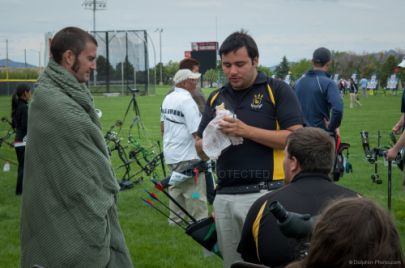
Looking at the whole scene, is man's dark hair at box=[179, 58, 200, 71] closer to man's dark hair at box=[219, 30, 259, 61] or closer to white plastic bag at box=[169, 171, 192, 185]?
white plastic bag at box=[169, 171, 192, 185]

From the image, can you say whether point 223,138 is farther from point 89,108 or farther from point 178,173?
point 178,173

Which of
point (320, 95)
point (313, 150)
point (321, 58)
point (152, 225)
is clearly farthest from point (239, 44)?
point (152, 225)

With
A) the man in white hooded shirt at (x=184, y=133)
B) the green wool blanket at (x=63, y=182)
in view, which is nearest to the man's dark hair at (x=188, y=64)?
the man in white hooded shirt at (x=184, y=133)

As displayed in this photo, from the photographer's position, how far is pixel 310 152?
3451 millimetres

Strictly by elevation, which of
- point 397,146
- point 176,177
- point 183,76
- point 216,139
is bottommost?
point 176,177

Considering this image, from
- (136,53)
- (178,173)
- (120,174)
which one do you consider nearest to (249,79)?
(178,173)

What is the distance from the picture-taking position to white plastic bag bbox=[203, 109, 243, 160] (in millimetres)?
4191

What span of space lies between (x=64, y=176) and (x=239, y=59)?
4.99ft

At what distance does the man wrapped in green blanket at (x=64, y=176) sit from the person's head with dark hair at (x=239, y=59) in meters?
1.10

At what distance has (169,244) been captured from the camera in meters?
7.46

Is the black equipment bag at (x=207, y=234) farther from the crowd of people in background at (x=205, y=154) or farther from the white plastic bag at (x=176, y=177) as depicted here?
the white plastic bag at (x=176, y=177)

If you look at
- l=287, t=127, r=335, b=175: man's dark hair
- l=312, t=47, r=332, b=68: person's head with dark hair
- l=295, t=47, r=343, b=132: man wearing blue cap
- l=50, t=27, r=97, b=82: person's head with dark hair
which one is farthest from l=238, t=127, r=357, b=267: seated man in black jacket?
l=312, t=47, r=332, b=68: person's head with dark hair

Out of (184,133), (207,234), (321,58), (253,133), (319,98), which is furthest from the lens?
(321,58)

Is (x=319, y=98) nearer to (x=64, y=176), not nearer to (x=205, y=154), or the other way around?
(x=205, y=154)
